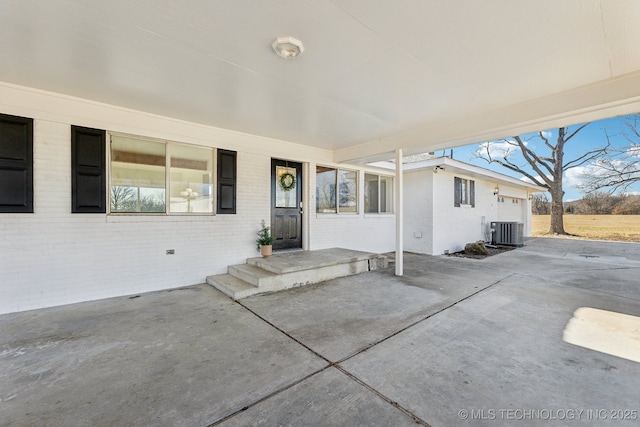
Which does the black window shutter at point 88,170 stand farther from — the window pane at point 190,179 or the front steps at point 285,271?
the front steps at point 285,271

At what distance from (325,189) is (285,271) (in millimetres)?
2968

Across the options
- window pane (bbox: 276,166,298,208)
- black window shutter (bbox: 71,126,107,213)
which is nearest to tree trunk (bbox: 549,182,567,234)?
window pane (bbox: 276,166,298,208)

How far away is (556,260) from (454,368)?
23.7ft

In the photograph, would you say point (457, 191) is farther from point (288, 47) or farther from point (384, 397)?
point (384, 397)

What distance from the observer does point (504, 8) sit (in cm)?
200

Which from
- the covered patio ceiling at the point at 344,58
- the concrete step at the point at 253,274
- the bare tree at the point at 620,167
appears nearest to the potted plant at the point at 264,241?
the concrete step at the point at 253,274

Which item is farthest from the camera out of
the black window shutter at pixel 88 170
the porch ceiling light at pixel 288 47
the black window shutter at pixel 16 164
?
the black window shutter at pixel 88 170

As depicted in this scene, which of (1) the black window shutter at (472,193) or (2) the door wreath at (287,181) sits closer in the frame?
(2) the door wreath at (287,181)

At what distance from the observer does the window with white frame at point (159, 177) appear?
4.08 metres

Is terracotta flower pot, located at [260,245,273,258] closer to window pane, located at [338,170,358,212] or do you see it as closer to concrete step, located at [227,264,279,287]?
concrete step, located at [227,264,279,287]

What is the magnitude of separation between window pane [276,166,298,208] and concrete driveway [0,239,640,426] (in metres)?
2.49

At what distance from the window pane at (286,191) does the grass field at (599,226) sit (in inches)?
625

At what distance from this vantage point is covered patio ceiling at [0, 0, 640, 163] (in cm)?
204

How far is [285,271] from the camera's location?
14.4 ft
